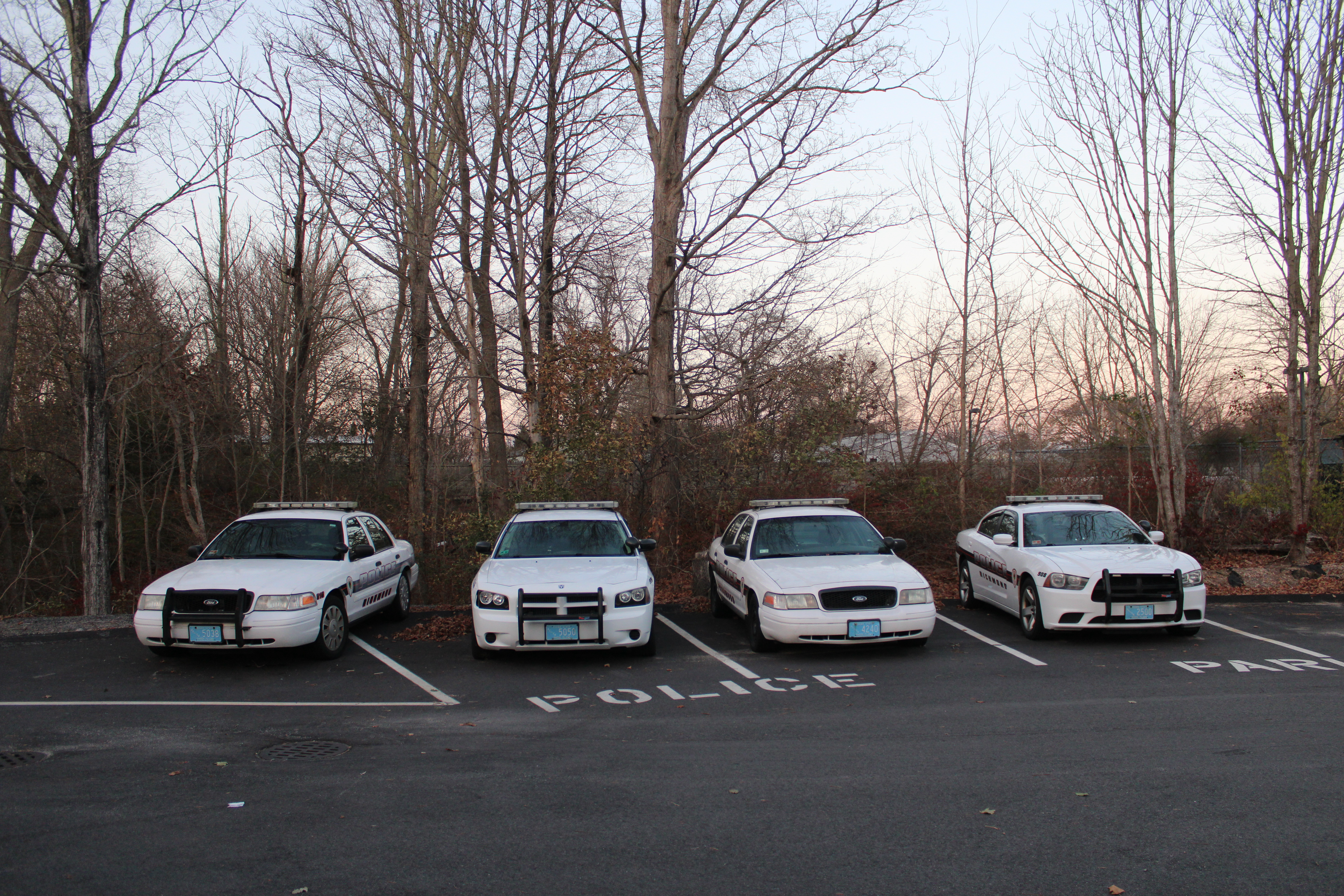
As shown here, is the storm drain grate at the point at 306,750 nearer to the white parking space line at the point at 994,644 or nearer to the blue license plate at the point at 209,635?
the blue license plate at the point at 209,635

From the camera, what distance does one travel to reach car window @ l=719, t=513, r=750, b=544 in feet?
37.3

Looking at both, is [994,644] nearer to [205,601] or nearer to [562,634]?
[562,634]

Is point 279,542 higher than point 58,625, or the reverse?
point 279,542

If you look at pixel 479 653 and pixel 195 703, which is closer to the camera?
pixel 195 703

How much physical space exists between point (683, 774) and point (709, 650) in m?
4.13

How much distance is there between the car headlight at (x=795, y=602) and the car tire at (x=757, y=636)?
1.01 feet

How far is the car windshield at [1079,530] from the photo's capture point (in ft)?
34.4

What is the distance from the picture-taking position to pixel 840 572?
363 inches

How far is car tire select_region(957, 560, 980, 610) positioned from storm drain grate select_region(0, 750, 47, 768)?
33.9 feet

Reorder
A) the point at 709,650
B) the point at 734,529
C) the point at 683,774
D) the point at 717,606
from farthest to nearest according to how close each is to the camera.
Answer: the point at 734,529
the point at 717,606
the point at 709,650
the point at 683,774

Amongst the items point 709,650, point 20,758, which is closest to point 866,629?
point 709,650

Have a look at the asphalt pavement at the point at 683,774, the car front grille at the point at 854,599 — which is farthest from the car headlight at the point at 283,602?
the car front grille at the point at 854,599

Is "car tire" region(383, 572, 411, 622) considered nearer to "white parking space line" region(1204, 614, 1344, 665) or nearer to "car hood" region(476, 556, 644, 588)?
"car hood" region(476, 556, 644, 588)

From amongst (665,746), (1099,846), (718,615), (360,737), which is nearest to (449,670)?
(360,737)
